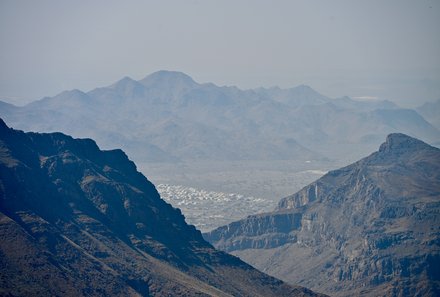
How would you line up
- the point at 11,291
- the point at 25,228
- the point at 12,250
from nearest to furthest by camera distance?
the point at 11,291, the point at 12,250, the point at 25,228

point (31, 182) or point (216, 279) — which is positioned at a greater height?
point (31, 182)

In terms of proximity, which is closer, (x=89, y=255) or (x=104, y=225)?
(x=89, y=255)

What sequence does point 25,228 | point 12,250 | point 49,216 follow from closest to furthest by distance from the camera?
point 12,250 → point 25,228 → point 49,216

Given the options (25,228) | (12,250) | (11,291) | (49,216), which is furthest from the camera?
(49,216)

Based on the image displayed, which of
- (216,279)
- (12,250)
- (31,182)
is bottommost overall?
(216,279)

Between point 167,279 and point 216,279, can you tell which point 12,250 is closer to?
point 167,279

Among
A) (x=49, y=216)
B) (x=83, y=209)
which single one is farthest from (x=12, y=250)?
(x=83, y=209)

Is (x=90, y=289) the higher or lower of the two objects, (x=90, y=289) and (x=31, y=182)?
the lower

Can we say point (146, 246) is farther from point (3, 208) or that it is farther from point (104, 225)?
point (3, 208)

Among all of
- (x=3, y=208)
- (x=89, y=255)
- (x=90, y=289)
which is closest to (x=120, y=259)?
(x=89, y=255)
